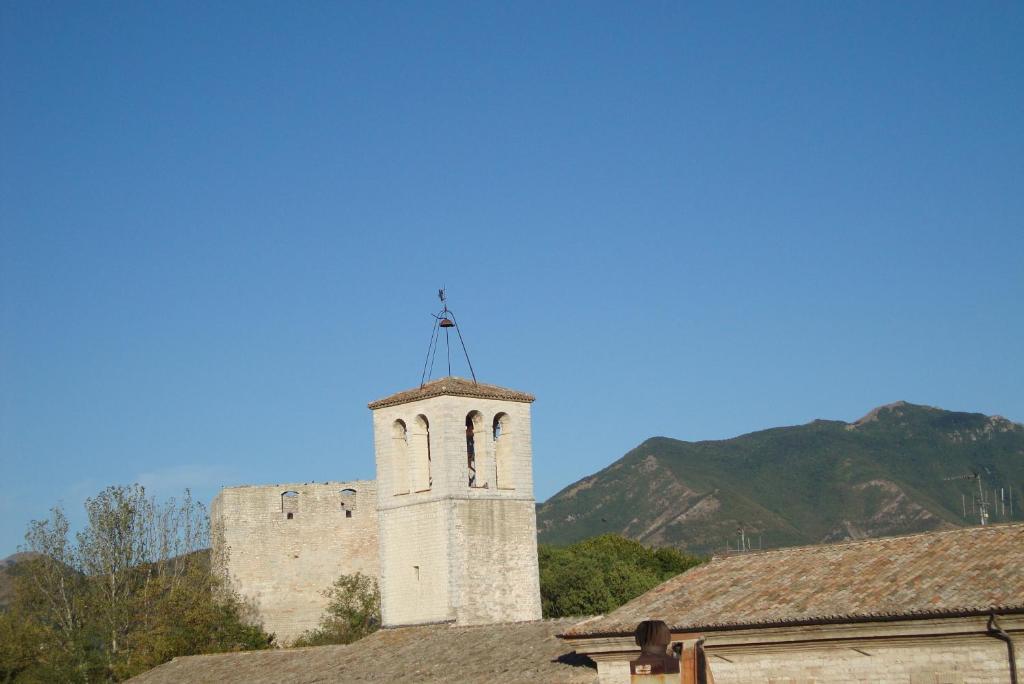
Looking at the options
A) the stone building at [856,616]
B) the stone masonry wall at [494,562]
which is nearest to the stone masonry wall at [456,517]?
the stone masonry wall at [494,562]

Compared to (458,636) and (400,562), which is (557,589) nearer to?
(400,562)

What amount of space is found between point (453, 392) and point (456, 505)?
231 centimetres

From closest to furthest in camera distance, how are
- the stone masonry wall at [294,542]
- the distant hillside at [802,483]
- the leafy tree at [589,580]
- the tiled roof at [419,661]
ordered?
the tiled roof at [419,661] → the leafy tree at [589,580] → the stone masonry wall at [294,542] → the distant hillside at [802,483]

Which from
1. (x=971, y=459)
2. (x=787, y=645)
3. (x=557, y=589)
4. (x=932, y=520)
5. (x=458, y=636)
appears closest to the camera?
(x=787, y=645)

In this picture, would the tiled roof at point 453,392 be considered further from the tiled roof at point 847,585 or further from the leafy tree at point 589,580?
the leafy tree at point 589,580

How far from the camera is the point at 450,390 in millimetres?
29859

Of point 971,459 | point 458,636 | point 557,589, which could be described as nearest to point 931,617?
point 458,636

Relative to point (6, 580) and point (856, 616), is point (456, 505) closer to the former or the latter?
point (856, 616)

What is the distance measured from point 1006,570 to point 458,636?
11526mm

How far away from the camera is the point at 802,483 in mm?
116625

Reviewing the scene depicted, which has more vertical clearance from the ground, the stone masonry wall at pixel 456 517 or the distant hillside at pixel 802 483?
the distant hillside at pixel 802 483

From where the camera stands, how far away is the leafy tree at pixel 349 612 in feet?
142

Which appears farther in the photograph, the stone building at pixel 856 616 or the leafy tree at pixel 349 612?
the leafy tree at pixel 349 612

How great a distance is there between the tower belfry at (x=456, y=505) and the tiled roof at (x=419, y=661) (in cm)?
105
